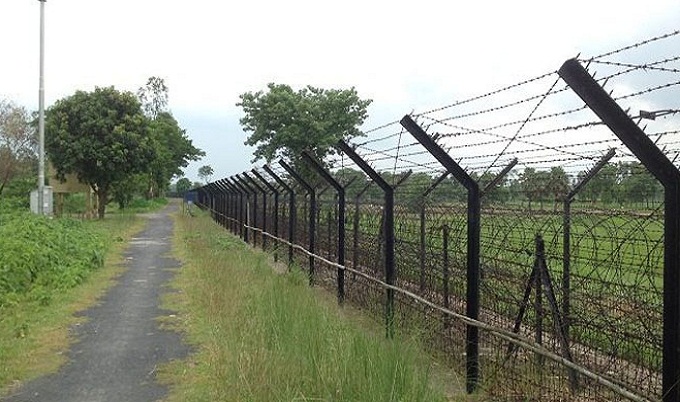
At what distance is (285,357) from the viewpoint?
16.1 ft

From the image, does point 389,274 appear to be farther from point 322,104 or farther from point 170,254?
point 322,104

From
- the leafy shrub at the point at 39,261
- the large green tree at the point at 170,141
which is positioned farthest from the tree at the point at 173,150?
the leafy shrub at the point at 39,261

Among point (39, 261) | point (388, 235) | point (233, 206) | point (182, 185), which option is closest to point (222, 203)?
point (233, 206)

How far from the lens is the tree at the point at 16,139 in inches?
1526

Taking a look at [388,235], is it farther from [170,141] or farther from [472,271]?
[170,141]

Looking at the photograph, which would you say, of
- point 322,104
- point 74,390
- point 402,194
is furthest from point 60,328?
point 322,104

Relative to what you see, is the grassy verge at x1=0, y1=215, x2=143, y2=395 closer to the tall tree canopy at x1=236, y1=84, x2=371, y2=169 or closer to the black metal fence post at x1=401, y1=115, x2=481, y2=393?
the black metal fence post at x1=401, y1=115, x2=481, y2=393

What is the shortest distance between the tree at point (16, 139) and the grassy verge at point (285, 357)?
34410 mm

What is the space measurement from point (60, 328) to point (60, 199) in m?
24.7

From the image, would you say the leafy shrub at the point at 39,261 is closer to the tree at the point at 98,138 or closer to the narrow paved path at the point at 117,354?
the narrow paved path at the point at 117,354

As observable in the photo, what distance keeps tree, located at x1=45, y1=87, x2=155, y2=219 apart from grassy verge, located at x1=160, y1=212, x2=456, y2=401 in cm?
1978

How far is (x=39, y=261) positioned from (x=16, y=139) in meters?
32.3

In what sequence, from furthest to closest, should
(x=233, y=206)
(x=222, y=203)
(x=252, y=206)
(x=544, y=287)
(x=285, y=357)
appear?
(x=222, y=203)
(x=233, y=206)
(x=252, y=206)
(x=285, y=357)
(x=544, y=287)

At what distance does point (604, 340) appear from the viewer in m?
4.41
